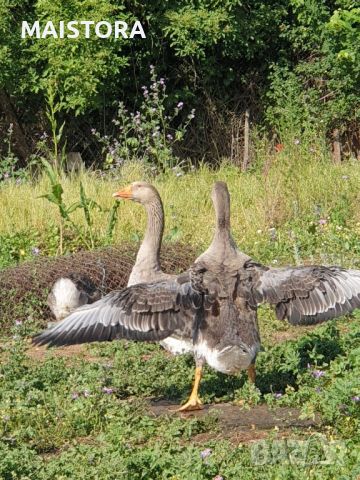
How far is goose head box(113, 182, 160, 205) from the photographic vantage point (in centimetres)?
910

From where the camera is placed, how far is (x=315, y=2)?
17.8 metres

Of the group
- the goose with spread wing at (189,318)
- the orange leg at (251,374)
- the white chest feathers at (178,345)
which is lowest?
the orange leg at (251,374)

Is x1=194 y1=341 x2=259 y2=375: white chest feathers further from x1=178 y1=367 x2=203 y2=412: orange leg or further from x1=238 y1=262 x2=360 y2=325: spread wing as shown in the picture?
x1=238 y1=262 x2=360 y2=325: spread wing

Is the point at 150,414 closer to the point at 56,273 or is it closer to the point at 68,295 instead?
the point at 68,295

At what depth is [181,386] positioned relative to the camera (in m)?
7.41

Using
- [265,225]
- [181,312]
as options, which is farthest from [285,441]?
[265,225]

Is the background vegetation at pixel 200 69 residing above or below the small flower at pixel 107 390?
above

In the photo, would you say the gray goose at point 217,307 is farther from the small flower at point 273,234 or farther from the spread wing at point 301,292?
the small flower at point 273,234

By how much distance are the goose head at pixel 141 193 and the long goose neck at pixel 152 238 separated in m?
0.04

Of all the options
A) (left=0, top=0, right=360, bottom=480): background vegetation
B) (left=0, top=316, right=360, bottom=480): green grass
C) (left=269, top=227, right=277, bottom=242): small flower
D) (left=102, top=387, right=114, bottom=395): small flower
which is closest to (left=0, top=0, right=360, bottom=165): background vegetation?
(left=0, top=0, right=360, bottom=480): background vegetation

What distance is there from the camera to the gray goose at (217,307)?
6.77 m

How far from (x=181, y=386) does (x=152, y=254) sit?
1275mm

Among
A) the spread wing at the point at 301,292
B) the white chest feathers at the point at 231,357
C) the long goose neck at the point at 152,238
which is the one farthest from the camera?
the long goose neck at the point at 152,238

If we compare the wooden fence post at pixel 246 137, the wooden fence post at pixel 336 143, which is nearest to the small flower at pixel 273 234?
the wooden fence post at pixel 336 143
